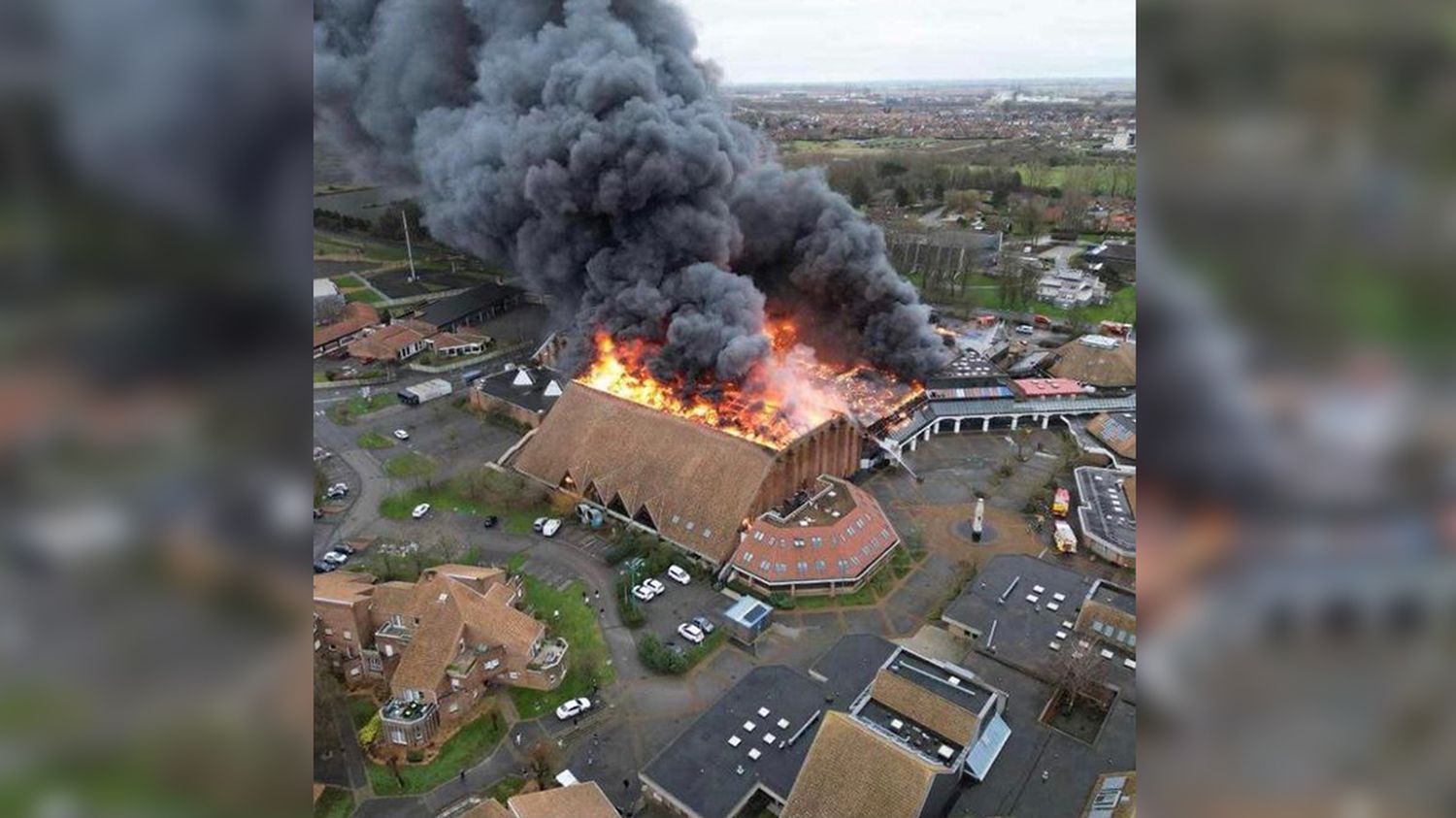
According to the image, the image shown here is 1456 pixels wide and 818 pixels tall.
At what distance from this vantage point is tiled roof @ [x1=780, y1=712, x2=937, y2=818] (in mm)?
20125

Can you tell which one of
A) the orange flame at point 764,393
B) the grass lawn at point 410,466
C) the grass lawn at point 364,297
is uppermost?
the grass lawn at point 364,297

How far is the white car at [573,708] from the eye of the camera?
82.2 ft

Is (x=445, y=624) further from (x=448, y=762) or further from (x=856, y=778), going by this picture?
(x=856, y=778)

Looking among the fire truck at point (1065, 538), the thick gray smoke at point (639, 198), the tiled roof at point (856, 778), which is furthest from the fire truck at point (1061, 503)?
the tiled roof at point (856, 778)

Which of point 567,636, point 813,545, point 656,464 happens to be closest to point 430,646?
point 567,636

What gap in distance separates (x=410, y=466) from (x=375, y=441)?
13.8ft

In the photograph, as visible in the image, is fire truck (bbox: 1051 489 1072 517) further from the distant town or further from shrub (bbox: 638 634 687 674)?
shrub (bbox: 638 634 687 674)

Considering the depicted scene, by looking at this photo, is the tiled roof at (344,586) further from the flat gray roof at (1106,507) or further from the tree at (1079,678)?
the flat gray roof at (1106,507)

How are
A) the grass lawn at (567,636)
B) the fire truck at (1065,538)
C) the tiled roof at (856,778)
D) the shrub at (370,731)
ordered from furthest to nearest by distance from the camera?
the fire truck at (1065,538)
the grass lawn at (567,636)
the shrub at (370,731)
the tiled roof at (856,778)

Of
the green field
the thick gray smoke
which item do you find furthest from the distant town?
the green field

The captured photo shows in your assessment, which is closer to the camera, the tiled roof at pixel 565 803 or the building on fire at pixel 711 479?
the tiled roof at pixel 565 803

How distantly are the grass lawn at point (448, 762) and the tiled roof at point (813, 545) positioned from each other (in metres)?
10.9
